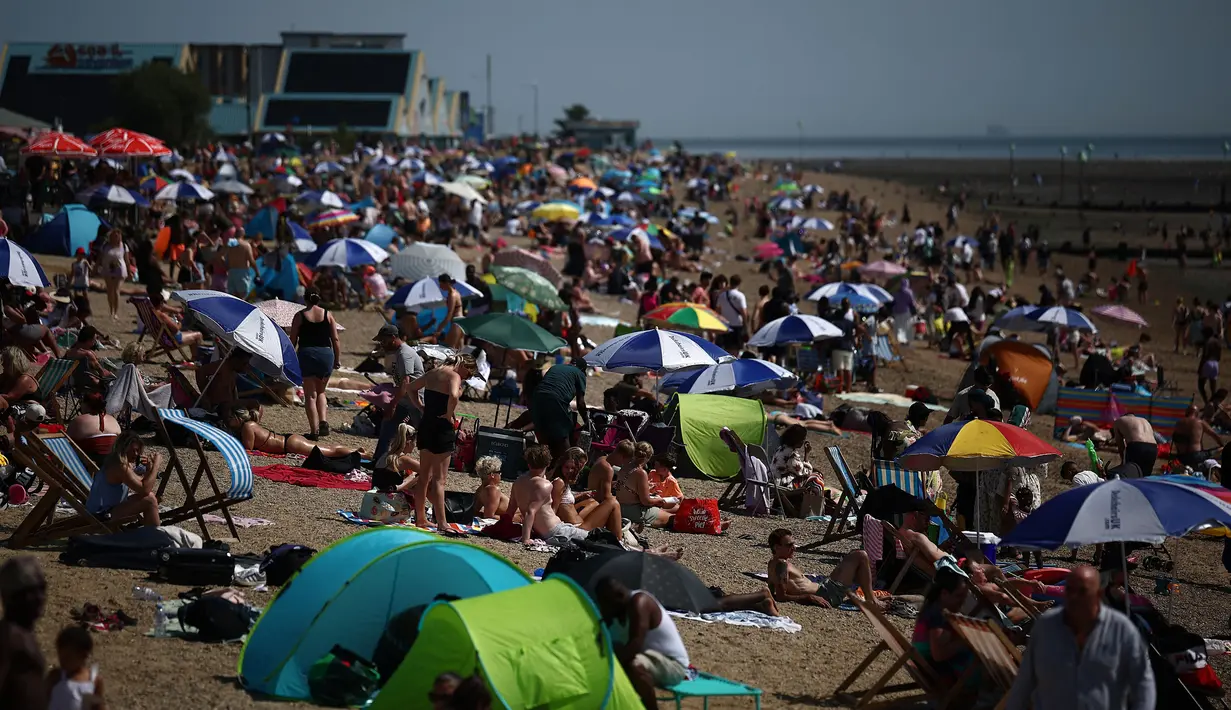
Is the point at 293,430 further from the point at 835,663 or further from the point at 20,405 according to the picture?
the point at 835,663

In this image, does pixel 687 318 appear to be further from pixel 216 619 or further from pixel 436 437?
pixel 216 619

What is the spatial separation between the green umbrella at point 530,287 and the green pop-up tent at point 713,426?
478cm

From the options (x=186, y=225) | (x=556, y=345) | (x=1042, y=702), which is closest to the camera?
(x=1042, y=702)

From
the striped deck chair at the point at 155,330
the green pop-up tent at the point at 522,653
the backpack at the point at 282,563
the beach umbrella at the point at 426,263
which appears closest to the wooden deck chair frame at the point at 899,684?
the green pop-up tent at the point at 522,653

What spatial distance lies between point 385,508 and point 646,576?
2870 mm

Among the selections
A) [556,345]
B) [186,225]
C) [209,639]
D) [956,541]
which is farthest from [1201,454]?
[186,225]

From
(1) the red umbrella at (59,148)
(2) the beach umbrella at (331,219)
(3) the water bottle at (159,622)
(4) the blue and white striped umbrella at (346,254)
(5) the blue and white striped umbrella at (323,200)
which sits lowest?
(3) the water bottle at (159,622)

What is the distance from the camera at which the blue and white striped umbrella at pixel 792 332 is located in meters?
15.6

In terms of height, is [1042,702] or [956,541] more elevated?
[1042,702]

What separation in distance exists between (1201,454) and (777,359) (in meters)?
5.92

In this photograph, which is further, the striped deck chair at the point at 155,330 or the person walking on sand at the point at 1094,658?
the striped deck chair at the point at 155,330

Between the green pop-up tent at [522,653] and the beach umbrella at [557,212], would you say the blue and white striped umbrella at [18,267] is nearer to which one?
the green pop-up tent at [522,653]

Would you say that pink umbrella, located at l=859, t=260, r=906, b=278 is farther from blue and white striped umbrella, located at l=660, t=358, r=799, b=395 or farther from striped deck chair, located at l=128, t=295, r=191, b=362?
striped deck chair, located at l=128, t=295, r=191, b=362

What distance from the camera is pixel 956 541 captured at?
9523 millimetres
